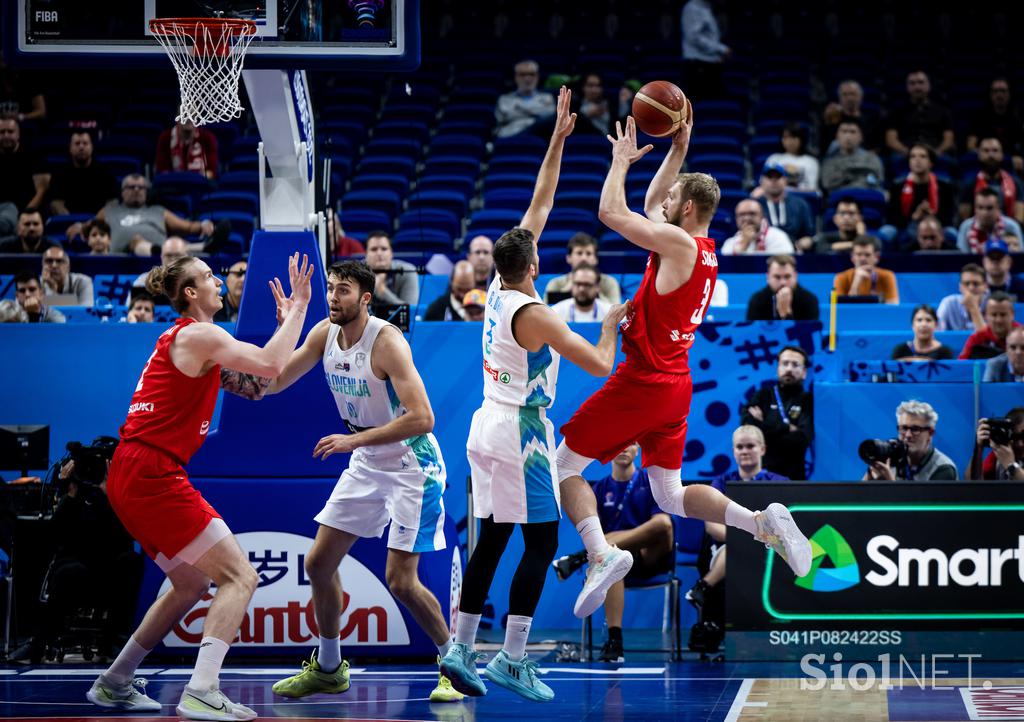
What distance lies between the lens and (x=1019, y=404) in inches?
384

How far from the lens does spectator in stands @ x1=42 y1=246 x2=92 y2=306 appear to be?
38.7 ft

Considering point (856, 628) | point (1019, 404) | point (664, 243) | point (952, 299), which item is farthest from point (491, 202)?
point (664, 243)

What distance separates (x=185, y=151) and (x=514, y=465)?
32.1 feet

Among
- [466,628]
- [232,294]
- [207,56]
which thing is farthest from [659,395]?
[232,294]

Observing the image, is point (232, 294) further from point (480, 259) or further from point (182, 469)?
point (182, 469)

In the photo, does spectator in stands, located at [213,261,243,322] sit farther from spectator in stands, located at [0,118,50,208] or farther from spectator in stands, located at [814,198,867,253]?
spectator in stands, located at [814,198,867,253]

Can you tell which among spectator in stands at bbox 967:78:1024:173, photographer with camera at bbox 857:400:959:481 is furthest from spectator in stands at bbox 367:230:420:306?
spectator in stands at bbox 967:78:1024:173

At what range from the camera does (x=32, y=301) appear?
35.8 ft

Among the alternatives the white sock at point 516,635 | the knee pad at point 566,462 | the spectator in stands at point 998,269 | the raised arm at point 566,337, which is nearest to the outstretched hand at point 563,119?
the raised arm at point 566,337

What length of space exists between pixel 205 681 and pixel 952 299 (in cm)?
769

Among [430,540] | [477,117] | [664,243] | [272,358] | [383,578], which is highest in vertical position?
[477,117]

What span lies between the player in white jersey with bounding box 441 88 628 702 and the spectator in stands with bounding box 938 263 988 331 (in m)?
5.93

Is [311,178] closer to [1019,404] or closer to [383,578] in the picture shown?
[383,578]

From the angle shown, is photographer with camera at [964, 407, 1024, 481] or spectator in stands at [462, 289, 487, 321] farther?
spectator in stands at [462, 289, 487, 321]
